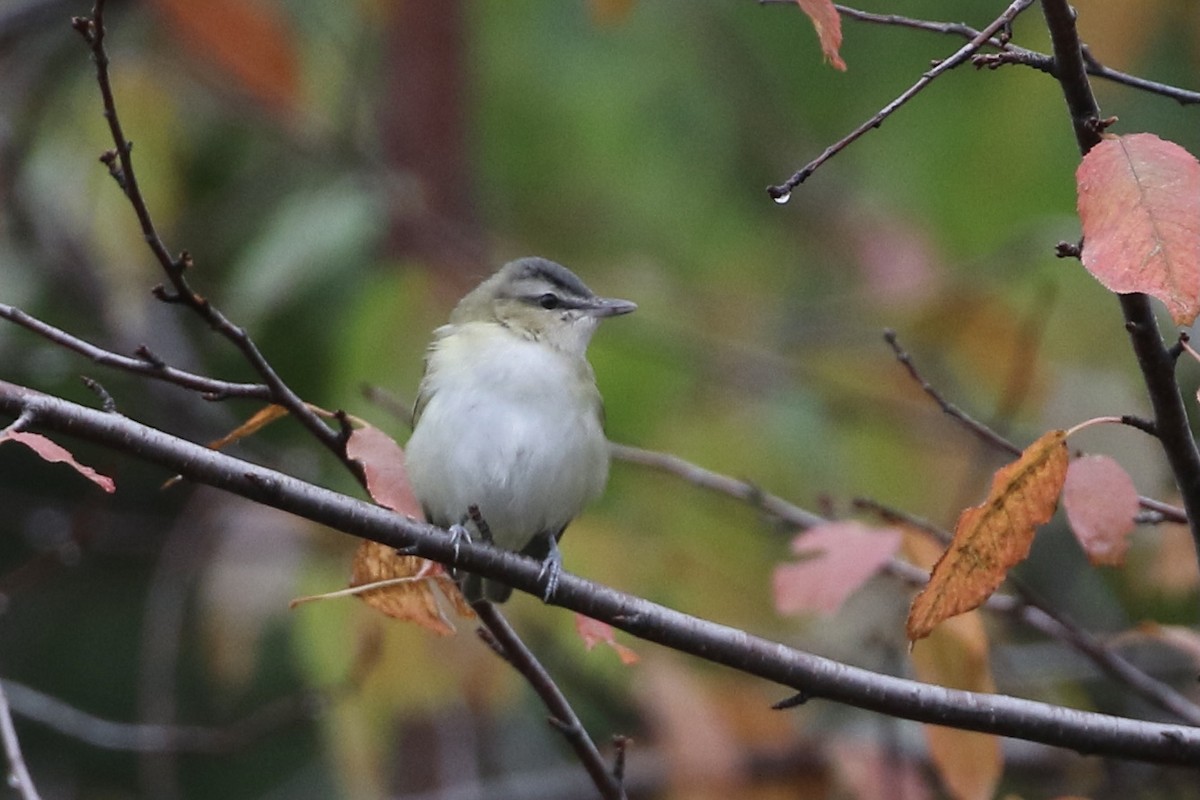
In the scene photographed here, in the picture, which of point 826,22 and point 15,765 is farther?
point 15,765

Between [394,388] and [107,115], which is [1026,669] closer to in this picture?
[394,388]

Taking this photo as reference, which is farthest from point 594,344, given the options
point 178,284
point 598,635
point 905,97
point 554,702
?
point 905,97

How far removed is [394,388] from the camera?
545 cm

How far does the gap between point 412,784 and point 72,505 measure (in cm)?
203

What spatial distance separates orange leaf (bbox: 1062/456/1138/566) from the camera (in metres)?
2.47

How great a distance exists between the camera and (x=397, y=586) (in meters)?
2.59

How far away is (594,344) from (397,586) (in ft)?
12.1

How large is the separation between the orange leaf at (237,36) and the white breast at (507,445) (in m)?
1.68

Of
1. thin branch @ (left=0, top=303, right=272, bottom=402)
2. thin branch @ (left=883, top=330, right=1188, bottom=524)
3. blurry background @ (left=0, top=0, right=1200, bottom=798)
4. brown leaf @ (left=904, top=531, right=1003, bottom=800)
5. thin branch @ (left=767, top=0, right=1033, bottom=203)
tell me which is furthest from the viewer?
blurry background @ (left=0, top=0, right=1200, bottom=798)

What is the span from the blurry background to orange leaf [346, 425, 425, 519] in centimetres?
140

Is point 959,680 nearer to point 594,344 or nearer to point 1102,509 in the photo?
point 1102,509

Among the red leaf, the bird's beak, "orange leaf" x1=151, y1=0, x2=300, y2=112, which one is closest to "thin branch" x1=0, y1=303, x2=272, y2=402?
the red leaf

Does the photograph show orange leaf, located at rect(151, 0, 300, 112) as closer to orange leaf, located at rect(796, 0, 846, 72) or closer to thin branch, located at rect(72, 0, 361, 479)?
thin branch, located at rect(72, 0, 361, 479)

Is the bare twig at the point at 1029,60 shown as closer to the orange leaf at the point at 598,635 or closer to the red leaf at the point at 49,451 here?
the orange leaf at the point at 598,635
